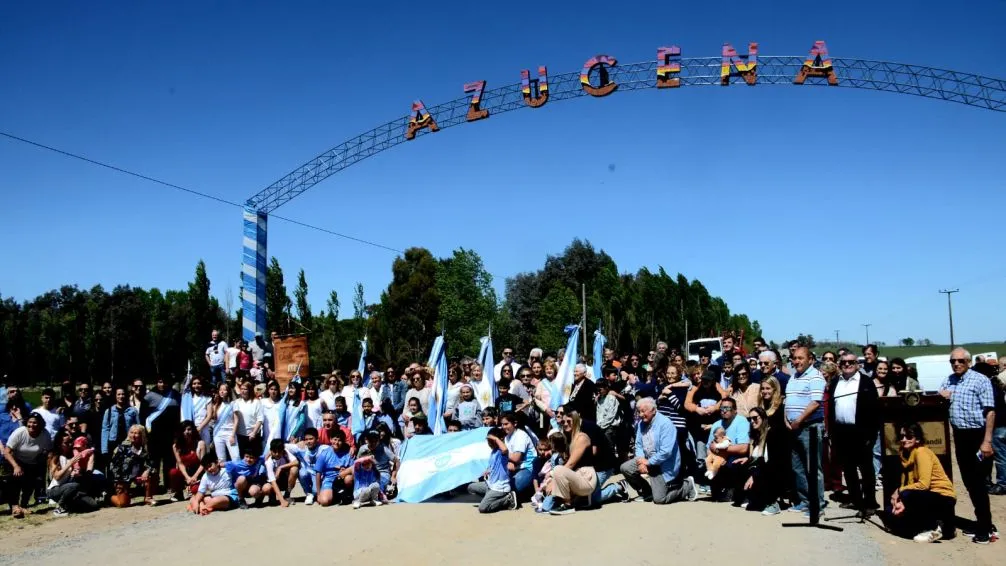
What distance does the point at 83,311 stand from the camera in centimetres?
5297

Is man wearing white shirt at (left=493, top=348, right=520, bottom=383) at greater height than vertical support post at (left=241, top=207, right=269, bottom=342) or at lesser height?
lesser

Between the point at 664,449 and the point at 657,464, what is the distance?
225 mm

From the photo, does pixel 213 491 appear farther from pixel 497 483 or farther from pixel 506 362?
pixel 506 362

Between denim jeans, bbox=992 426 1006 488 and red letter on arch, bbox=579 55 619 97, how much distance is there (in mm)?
11380

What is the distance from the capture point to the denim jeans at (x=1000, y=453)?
372 inches

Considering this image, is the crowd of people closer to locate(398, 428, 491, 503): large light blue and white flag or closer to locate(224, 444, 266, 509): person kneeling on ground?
locate(224, 444, 266, 509): person kneeling on ground

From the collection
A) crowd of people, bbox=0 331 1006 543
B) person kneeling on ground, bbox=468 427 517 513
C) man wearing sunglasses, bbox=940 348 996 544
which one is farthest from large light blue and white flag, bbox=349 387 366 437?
man wearing sunglasses, bbox=940 348 996 544

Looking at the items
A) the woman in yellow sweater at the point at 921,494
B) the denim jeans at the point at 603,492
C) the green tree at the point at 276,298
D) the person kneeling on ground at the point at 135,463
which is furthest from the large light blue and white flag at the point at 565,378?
the green tree at the point at 276,298

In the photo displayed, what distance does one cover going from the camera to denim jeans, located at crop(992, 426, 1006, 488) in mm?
9453

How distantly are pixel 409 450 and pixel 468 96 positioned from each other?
11.3m

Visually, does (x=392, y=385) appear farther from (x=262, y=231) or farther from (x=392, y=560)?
(x=262, y=231)

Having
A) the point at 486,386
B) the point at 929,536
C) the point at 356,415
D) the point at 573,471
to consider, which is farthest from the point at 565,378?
the point at 929,536

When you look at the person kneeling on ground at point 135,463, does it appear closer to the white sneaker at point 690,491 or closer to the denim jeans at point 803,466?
the white sneaker at point 690,491

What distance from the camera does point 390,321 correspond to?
54.8 metres
